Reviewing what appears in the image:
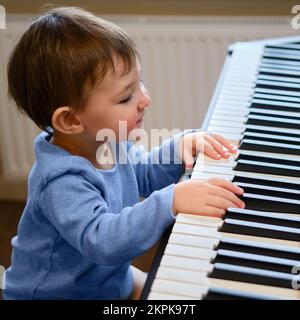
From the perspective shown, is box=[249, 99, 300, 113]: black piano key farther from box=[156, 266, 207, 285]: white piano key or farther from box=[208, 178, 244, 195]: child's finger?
box=[156, 266, 207, 285]: white piano key

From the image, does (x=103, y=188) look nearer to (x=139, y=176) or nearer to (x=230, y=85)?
(x=139, y=176)

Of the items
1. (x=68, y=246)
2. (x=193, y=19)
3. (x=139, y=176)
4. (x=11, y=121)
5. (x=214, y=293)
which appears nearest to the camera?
(x=214, y=293)

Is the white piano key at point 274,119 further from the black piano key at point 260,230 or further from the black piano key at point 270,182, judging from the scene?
the black piano key at point 260,230

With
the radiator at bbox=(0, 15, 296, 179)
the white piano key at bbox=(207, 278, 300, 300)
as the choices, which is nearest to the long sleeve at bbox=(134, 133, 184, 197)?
the white piano key at bbox=(207, 278, 300, 300)

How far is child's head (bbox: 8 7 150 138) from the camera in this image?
38.2 inches

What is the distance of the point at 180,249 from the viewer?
32.5 inches

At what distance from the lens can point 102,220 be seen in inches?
36.0

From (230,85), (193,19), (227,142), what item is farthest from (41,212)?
(193,19)

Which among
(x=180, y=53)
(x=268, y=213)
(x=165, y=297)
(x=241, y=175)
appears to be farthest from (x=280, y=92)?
(x=180, y=53)

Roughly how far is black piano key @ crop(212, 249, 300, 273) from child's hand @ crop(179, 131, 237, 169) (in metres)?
0.28

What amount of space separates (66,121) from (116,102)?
10 centimetres

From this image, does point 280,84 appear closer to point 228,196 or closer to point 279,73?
point 279,73

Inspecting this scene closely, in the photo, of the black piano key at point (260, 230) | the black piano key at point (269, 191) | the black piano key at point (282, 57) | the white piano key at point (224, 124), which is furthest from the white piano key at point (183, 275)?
the black piano key at point (282, 57)
